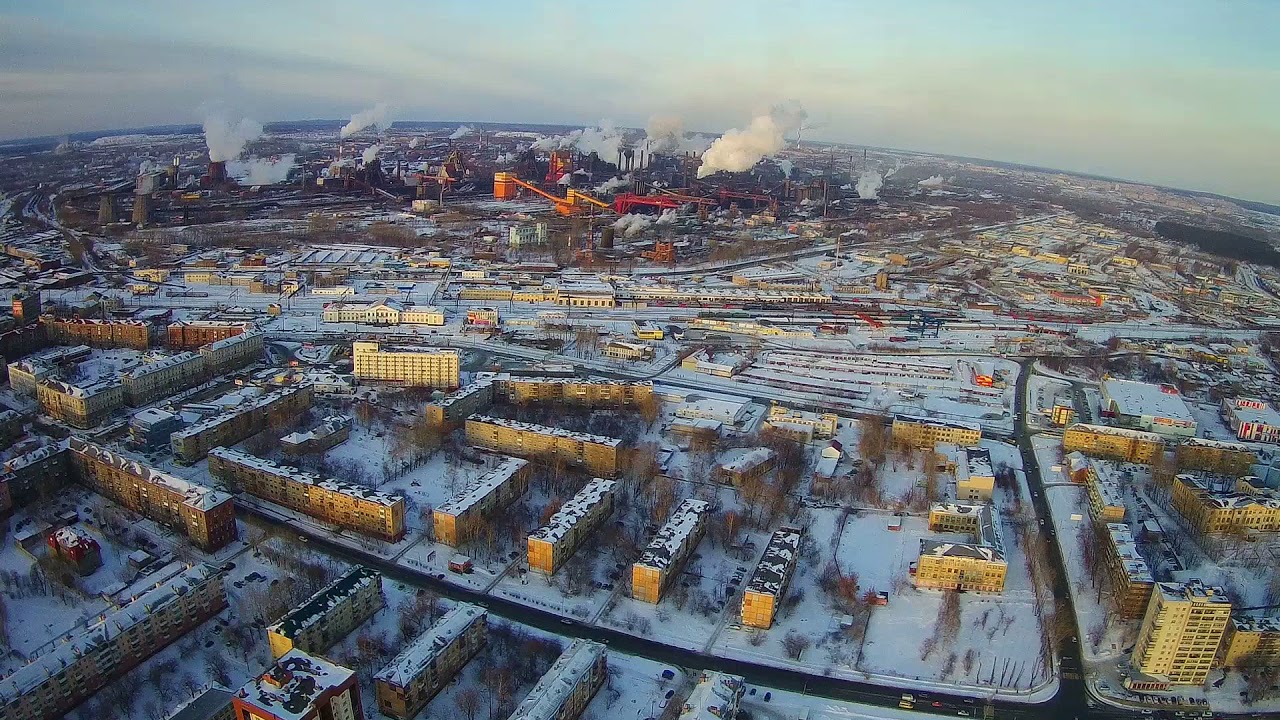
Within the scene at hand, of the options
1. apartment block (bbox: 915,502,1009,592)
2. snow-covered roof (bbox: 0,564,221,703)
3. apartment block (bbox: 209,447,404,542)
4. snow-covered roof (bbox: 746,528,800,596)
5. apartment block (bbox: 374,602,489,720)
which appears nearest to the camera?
snow-covered roof (bbox: 0,564,221,703)

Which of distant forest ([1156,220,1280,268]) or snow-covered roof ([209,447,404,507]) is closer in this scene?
snow-covered roof ([209,447,404,507])

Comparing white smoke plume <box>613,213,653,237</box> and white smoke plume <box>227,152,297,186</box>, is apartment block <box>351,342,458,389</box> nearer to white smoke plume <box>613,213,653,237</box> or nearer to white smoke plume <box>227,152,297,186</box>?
white smoke plume <box>613,213,653,237</box>

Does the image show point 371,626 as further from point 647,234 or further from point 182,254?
point 647,234

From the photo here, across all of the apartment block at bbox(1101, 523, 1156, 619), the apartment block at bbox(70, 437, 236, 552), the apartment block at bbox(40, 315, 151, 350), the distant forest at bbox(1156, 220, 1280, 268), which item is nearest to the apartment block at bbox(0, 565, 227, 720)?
the apartment block at bbox(70, 437, 236, 552)

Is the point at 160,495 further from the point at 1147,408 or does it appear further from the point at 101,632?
the point at 1147,408

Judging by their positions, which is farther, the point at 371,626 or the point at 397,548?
the point at 397,548

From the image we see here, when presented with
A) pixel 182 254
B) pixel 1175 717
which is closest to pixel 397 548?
→ pixel 1175 717
